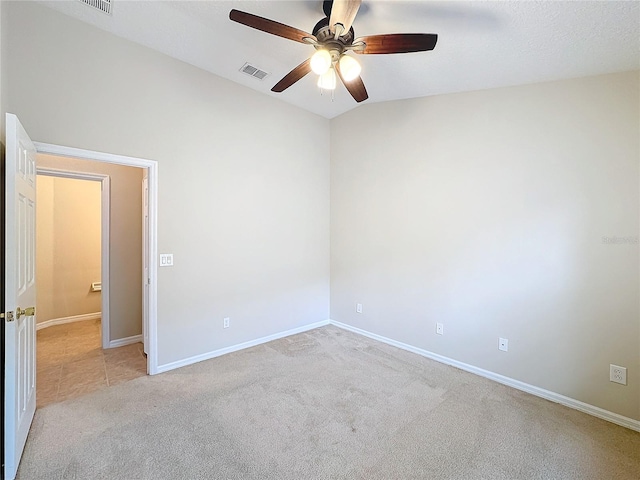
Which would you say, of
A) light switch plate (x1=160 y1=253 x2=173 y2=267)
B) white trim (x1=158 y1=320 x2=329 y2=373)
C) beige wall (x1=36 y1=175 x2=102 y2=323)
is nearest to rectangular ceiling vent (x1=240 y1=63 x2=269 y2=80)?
light switch plate (x1=160 y1=253 x2=173 y2=267)

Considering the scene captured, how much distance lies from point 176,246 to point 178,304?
1.99 ft

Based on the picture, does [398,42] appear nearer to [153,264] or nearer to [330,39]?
[330,39]

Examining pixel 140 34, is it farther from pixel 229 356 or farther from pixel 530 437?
pixel 530 437

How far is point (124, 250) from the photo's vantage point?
379 cm

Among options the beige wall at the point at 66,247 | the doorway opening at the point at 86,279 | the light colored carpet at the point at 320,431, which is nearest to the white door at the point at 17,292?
the light colored carpet at the point at 320,431

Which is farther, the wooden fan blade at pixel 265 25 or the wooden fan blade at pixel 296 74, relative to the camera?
the wooden fan blade at pixel 296 74

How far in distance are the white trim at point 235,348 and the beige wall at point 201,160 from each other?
0.05m

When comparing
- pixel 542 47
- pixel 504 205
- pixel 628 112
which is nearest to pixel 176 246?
pixel 504 205

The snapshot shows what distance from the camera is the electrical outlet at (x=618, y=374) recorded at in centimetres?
226

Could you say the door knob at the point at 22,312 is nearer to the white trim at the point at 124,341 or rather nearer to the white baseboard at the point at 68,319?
the white trim at the point at 124,341

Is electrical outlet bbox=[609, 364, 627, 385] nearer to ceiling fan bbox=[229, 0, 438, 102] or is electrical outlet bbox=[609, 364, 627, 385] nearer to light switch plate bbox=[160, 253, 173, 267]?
ceiling fan bbox=[229, 0, 438, 102]

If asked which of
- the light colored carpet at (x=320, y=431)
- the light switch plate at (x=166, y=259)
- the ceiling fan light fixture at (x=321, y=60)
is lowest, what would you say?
the light colored carpet at (x=320, y=431)

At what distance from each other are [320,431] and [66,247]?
4.95 m

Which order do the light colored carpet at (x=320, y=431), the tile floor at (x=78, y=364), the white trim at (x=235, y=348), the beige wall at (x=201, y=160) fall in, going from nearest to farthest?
the light colored carpet at (x=320, y=431)
the beige wall at (x=201, y=160)
the tile floor at (x=78, y=364)
the white trim at (x=235, y=348)
